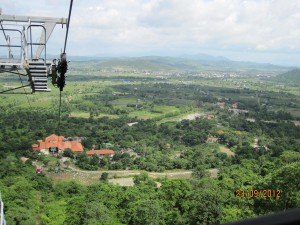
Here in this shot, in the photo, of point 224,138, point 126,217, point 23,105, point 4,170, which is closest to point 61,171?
point 4,170

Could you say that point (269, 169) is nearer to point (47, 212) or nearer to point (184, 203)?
point (184, 203)

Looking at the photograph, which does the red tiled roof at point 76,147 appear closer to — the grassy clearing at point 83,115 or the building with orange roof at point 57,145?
the building with orange roof at point 57,145

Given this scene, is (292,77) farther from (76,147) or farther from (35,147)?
(35,147)

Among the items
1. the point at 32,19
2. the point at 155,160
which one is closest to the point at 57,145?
the point at 155,160

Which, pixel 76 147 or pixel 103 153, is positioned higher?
pixel 76 147
